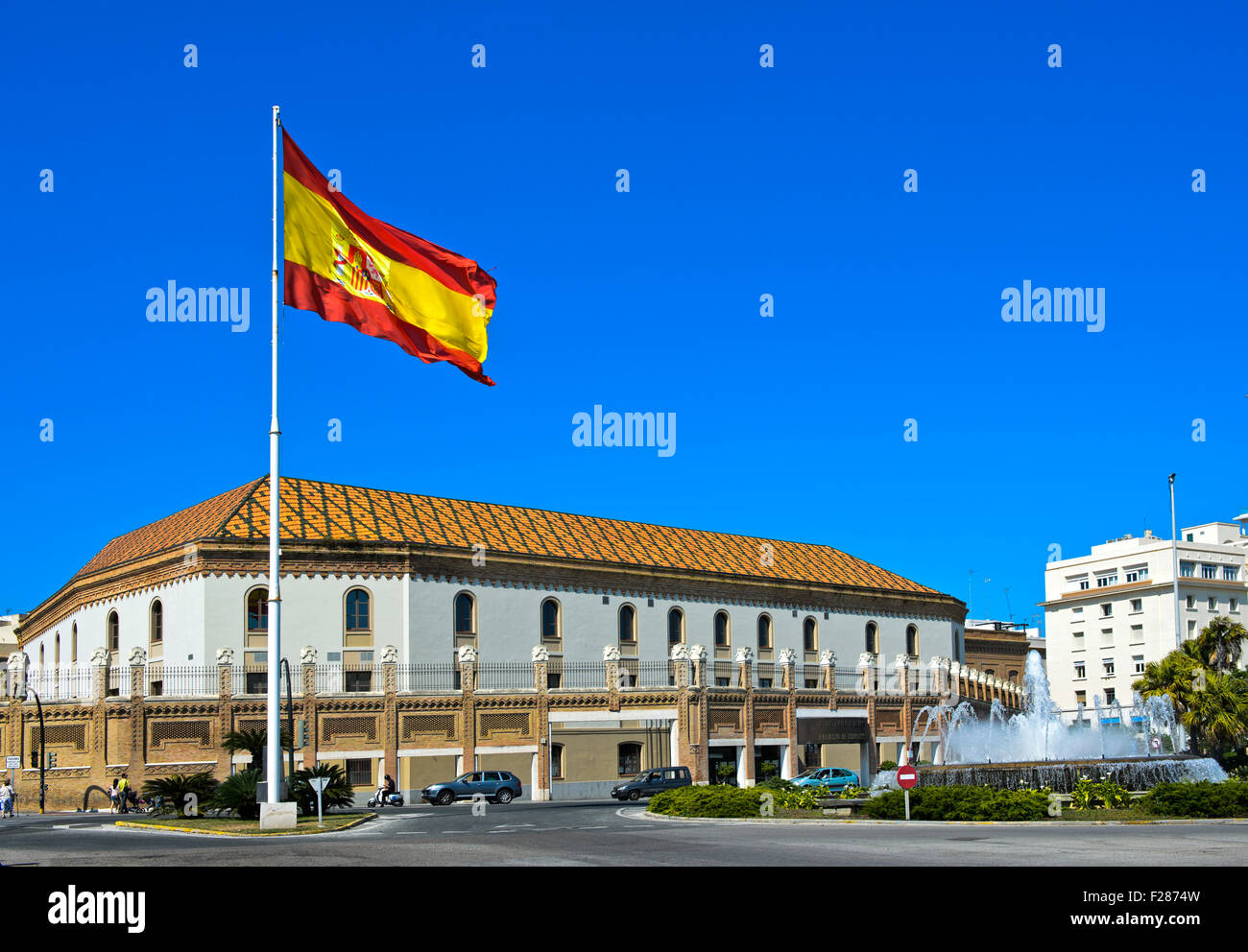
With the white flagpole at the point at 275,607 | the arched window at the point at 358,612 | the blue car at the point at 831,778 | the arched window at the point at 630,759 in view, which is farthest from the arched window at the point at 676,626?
the white flagpole at the point at 275,607

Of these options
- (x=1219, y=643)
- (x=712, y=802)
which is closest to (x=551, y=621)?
(x=1219, y=643)

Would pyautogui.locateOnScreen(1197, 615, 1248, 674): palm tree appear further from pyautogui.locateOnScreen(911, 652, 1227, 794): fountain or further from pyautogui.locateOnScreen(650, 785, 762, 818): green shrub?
pyautogui.locateOnScreen(650, 785, 762, 818): green shrub

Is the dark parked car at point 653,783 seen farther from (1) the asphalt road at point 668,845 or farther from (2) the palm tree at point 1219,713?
(2) the palm tree at point 1219,713

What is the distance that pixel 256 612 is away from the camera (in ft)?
182

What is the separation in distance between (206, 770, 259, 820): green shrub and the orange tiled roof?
2429 centimetres

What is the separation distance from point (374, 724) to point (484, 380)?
2810 centimetres

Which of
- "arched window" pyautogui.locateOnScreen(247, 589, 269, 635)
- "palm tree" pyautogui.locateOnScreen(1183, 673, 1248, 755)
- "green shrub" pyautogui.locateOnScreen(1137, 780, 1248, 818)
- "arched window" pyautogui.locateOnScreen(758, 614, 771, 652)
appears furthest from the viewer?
"arched window" pyautogui.locateOnScreen(758, 614, 771, 652)

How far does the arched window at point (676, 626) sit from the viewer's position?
68.9 m

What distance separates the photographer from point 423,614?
5888 cm

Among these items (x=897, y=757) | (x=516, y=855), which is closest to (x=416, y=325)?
(x=516, y=855)

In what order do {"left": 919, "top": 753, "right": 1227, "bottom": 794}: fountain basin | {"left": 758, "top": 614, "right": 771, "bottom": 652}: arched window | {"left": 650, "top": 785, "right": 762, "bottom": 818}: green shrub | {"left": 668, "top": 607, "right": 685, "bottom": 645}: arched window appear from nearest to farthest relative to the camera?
{"left": 650, "top": 785, "right": 762, "bottom": 818}: green shrub < {"left": 919, "top": 753, "right": 1227, "bottom": 794}: fountain basin < {"left": 668, "top": 607, "right": 685, "bottom": 645}: arched window < {"left": 758, "top": 614, "right": 771, "bottom": 652}: arched window

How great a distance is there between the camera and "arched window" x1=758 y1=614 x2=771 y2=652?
7202 cm

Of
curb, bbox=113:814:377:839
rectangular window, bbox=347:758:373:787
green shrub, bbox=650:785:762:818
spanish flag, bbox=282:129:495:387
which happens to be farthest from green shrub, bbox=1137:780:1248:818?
rectangular window, bbox=347:758:373:787
